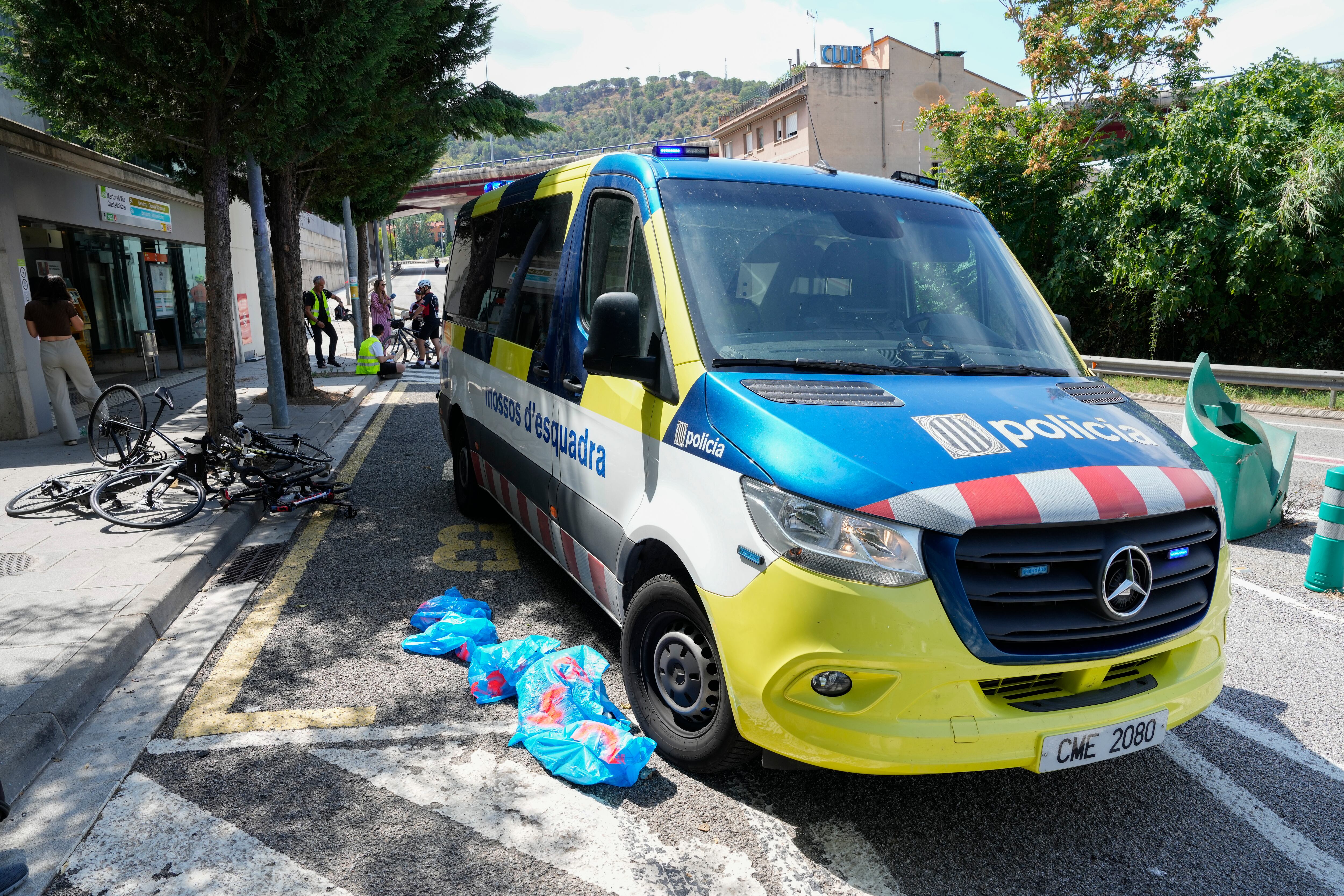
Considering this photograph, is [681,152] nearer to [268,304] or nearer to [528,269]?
[528,269]

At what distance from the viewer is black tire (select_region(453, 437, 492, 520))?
6.60 metres

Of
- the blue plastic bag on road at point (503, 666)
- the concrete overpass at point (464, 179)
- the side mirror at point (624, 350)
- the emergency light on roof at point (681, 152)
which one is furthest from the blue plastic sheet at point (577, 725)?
the concrete overpass at point (464, 179)

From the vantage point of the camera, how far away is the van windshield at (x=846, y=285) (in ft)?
11.0

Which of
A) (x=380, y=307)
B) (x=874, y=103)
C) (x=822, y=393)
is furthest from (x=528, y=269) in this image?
(x=874, y=103)

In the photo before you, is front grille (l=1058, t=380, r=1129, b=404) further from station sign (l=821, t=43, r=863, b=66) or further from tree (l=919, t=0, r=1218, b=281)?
station sign (l=821, t=43, r=863, b=66)

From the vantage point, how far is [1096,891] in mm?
2684

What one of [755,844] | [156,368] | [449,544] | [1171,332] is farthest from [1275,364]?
[156,368]

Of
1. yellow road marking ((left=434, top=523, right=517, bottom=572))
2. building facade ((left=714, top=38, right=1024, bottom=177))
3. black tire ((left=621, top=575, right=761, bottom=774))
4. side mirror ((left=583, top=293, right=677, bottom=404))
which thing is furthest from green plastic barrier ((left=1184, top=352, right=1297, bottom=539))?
building facade ((left=714, top=38, right=1024, bottom=177))

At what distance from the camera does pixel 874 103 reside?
5125 cm

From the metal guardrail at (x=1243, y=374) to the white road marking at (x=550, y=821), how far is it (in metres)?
11.2

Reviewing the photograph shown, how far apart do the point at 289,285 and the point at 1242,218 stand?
16.3 m

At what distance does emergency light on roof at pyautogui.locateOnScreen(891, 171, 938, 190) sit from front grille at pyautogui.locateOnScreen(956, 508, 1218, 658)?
2248 millimetres

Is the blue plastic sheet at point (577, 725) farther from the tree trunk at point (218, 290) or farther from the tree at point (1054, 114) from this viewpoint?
the tree at point (1054, 114)

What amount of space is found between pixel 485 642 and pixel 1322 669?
13.4 feet
